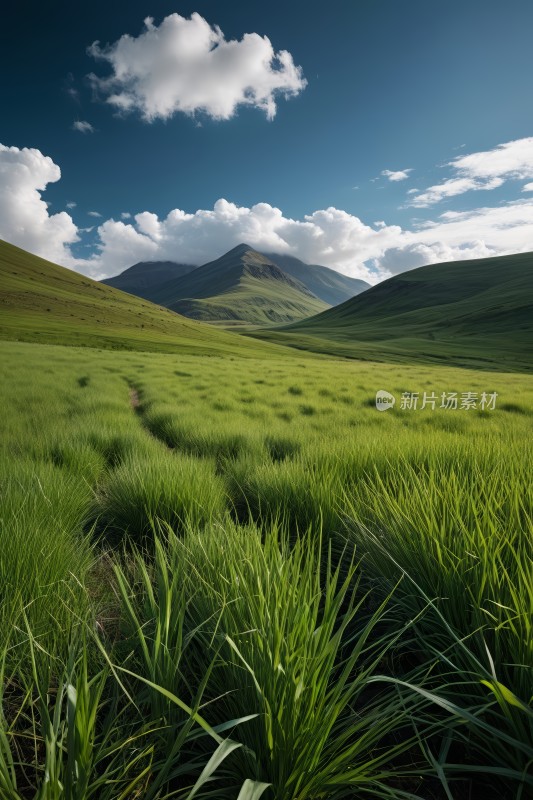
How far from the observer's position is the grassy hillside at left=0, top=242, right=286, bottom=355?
5647 centimetres

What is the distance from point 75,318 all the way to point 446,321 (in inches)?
4378

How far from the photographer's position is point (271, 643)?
1.04 meters

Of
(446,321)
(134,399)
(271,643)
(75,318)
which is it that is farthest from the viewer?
(446,321)

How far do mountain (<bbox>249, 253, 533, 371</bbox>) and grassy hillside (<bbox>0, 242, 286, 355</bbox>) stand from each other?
29.7m

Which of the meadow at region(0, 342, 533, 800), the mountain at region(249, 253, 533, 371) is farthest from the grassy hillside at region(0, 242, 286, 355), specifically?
the meadow at region(0, 342, 533, 800)

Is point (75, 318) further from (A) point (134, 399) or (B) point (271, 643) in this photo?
(B) point (271, 643)

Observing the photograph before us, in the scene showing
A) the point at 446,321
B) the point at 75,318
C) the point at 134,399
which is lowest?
the point at 134,399

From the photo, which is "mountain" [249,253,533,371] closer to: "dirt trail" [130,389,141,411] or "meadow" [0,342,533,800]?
"dirt trail" [130,389,141,411]

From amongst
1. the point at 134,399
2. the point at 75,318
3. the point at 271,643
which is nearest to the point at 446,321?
the point at 75,318

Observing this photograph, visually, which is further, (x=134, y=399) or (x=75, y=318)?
(x=75, y=318)

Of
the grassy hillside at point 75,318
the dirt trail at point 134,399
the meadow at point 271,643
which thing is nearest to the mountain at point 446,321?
the grassy hillside at point 75,318

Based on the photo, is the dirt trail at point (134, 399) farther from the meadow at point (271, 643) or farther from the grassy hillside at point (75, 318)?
the grassy hillside at point (75, 318)

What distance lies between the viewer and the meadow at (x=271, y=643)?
2.99 feet

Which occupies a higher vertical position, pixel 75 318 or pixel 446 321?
pixel 446 321
